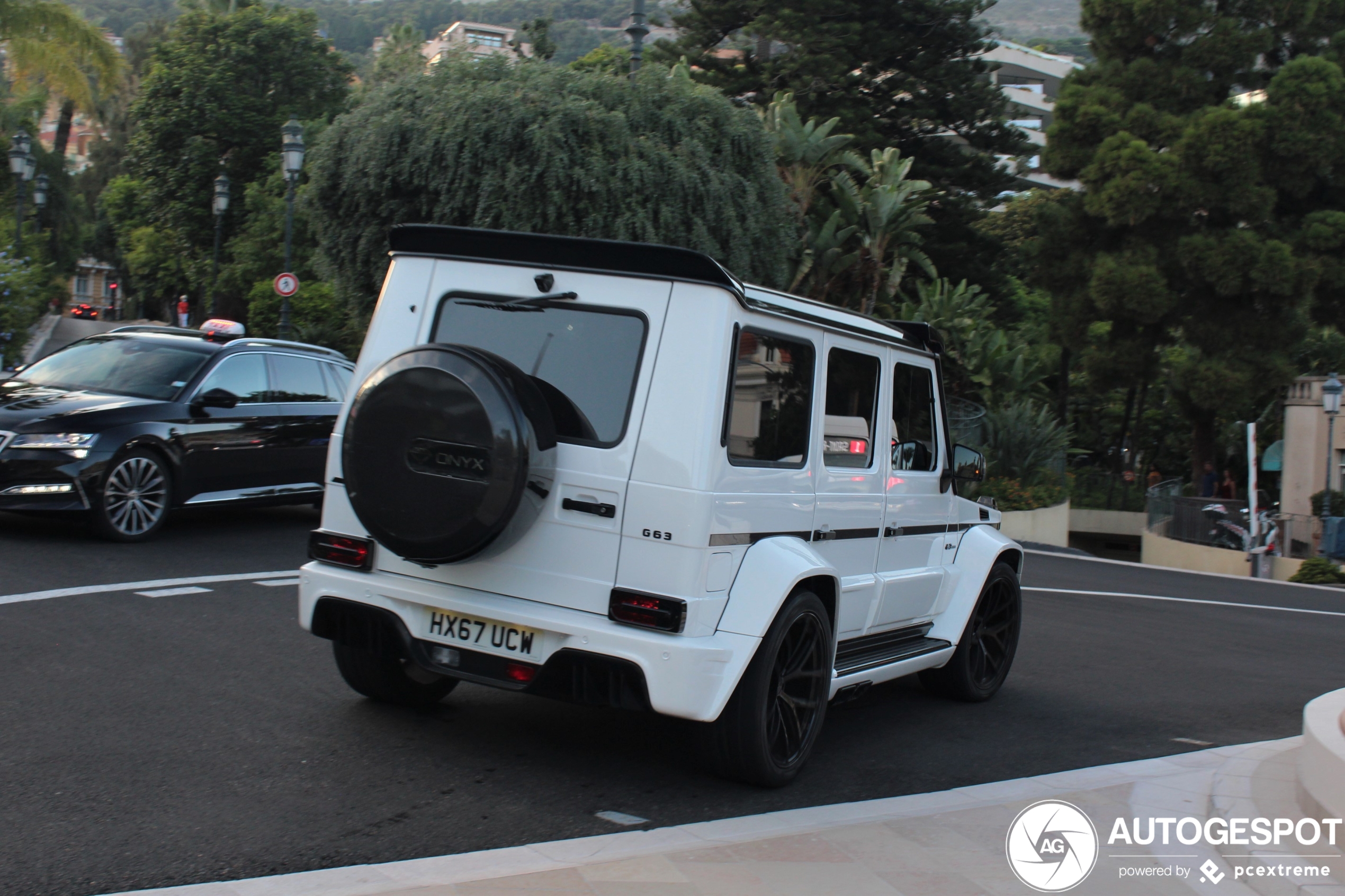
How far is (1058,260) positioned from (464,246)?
1261 inches

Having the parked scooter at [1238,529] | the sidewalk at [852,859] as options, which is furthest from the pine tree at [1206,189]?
the sidewalk at [852,859]

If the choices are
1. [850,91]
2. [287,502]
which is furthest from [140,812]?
[850,91]

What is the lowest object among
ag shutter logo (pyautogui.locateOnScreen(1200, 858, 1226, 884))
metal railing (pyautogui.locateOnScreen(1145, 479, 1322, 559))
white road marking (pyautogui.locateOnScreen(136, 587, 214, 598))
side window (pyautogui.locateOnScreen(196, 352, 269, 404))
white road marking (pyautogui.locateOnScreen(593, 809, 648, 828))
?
metal railing (pyautogui.locateOnScreen(1145, 479, 1322, 559))

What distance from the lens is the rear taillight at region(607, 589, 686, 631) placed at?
4.66 meters

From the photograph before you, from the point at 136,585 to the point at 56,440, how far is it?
1.81 meters

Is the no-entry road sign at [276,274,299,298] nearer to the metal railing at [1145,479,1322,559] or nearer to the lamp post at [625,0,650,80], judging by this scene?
the lamp post at [625,0,650,80]

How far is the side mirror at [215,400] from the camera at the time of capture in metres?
10.6

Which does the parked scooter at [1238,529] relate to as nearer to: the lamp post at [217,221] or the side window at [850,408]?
the side window at [850,408]

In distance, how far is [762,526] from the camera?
5.05 metres

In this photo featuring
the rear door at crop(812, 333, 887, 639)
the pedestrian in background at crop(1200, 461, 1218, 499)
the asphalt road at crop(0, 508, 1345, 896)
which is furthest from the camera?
the pedestrian in background at crop(1200, 461, 1218, 499)

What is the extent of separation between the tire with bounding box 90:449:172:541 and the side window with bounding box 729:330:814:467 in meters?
6.64

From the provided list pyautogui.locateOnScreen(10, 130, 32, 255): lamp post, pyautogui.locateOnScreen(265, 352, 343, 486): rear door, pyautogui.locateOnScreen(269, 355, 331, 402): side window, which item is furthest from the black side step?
pyautogui.locateOnScreen(10, 130, 32, 255): lamp post

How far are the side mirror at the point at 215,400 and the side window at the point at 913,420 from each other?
657 cm

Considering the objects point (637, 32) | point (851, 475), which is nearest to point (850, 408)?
point (851, 475)
